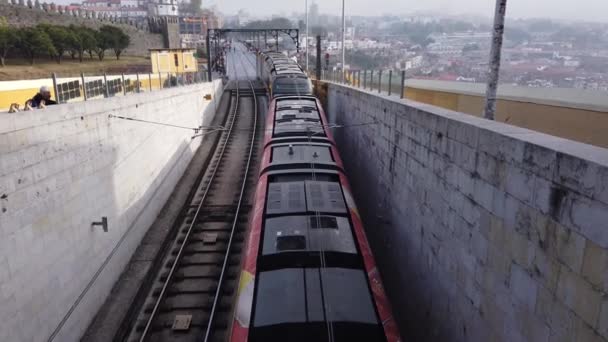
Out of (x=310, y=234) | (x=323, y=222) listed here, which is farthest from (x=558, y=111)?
(x=310, y=234)

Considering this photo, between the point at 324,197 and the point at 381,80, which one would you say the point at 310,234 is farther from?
the point at 381,80

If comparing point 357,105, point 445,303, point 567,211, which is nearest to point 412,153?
point 445,303

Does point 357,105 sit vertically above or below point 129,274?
above

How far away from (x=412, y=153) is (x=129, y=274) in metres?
8.51

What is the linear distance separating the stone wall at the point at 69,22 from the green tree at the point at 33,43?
13.1m

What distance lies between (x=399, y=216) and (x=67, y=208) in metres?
7.57

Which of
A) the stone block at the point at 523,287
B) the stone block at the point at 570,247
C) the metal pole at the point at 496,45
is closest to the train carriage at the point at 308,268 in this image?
the stone block at the point at 523,287

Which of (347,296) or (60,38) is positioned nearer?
(347,296)

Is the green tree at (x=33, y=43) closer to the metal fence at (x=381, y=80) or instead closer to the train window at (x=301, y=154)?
the metal fence at (x=381, y=80)

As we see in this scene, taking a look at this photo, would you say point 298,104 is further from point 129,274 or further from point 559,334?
point 559,334

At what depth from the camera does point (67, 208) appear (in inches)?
374

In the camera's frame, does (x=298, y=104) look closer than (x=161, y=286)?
No

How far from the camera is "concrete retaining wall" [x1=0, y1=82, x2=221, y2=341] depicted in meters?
7.65

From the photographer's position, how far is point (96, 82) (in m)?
12.1
